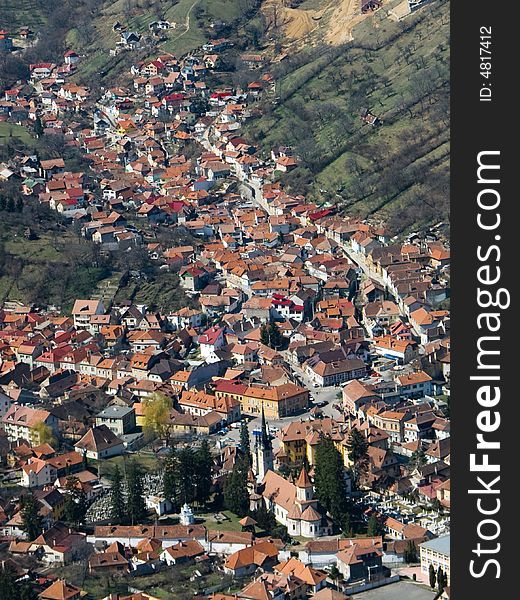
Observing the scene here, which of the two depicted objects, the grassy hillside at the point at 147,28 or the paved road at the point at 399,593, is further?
the grassy hillside at the point at 147,28

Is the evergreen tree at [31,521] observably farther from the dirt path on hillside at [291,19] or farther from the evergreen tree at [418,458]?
the dirt path on hillside at [291,19]

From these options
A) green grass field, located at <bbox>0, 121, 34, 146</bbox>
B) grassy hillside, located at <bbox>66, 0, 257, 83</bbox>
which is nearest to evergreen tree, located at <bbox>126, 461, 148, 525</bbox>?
green grass field, located at <bbox>0, 121, 34, 146</bbox>

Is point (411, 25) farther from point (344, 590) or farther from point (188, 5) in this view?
point (344, 590)

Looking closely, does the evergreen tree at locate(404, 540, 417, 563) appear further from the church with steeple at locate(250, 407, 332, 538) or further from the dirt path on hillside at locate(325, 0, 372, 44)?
the dirt path on hillside at locate(325, 0, 372, 44)

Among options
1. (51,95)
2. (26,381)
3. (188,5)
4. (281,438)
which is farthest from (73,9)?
(281,438)

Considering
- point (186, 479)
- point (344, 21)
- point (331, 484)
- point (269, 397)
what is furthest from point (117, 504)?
point (344, 21)

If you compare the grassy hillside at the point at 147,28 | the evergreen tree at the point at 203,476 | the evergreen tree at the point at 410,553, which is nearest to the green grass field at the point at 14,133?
the grassy hillside at the point at 147,28
